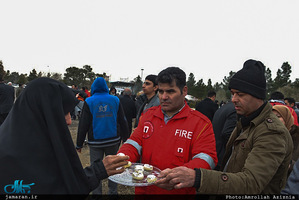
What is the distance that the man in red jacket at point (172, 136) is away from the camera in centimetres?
196

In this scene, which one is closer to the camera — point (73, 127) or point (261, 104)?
point (261, 104)

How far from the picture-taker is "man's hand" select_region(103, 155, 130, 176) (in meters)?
1.90

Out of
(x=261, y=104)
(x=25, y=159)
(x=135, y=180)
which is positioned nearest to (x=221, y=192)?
(x=135, y=180)

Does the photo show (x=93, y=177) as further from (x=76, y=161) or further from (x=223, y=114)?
(x=223, y=114)

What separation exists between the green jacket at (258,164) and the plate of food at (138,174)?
57cm

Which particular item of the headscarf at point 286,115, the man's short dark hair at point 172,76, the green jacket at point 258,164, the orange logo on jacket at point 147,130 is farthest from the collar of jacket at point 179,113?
the headscarf at point 286,115

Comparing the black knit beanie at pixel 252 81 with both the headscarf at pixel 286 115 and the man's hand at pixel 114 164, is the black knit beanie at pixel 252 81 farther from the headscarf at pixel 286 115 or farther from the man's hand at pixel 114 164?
the headscarf at pixel 286 115

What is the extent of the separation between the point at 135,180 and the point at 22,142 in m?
1.06

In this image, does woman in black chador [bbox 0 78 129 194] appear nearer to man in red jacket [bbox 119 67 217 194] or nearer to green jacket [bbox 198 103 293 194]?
man in red jacket [bbox 119 67 217 194]

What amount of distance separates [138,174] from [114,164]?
265 millimetres

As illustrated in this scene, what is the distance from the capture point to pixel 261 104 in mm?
1890

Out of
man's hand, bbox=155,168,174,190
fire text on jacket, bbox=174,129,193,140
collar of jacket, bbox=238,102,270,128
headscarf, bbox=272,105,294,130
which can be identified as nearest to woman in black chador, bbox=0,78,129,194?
man's hand, bbox=155,168,174,190

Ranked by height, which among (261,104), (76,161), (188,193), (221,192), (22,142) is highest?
Result: (261,104)

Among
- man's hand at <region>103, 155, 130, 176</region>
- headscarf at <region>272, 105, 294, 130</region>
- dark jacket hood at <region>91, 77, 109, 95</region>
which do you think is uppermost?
dark jacket hood at <region>91, 77, 109, 95</region>
